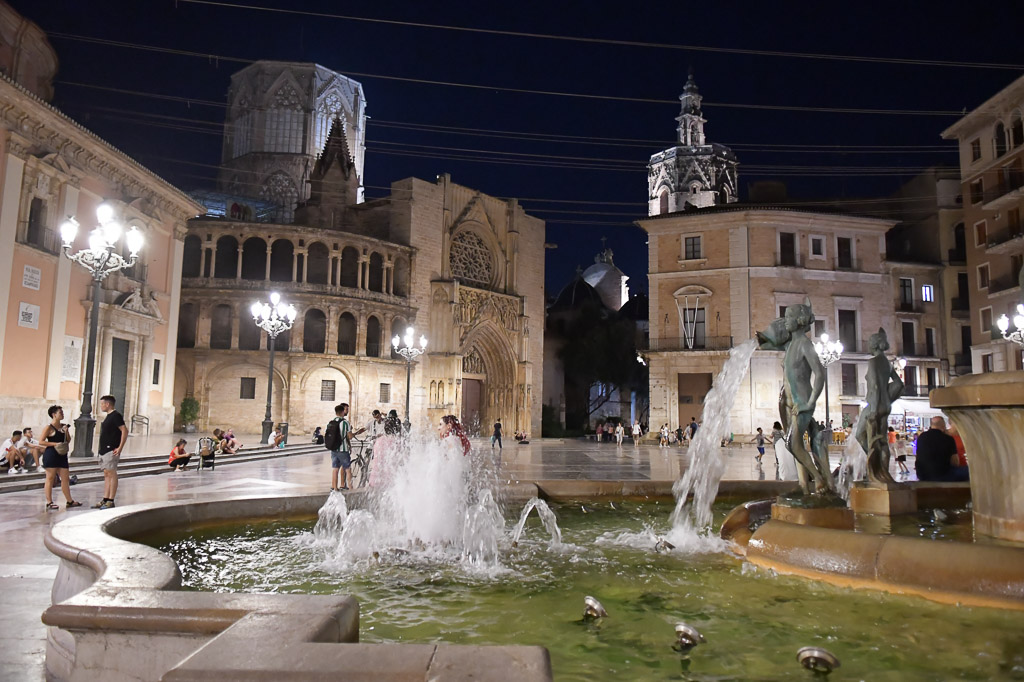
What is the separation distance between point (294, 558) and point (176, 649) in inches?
124

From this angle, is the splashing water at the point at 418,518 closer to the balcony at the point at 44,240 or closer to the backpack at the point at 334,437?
the backpack at the point at 334,437

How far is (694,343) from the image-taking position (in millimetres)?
34688

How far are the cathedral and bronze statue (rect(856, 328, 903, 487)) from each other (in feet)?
96.4

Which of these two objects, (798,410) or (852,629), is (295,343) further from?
(852,629)

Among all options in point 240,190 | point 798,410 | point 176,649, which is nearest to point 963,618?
point 798,410

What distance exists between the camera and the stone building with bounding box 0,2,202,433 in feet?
60.7

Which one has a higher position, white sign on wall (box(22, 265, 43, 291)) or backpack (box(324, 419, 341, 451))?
white sign on wall (box(22, 265, 43, 291))

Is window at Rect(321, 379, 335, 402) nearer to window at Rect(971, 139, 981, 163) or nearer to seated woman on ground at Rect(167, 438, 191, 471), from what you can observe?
seated woman on ground at Rect(167, 438, 191, 471)

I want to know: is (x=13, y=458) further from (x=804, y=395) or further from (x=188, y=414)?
(x=188, y=414)

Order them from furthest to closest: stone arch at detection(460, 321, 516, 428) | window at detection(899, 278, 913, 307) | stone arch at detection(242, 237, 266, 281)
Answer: stone arch at detection(460, 321, 516, 428)
stone arch at detection(242, 237, 266, 281)
window at detection(899, 278, 913, 307)

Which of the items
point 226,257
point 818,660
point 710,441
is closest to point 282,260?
point 226,257

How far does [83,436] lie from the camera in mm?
14898

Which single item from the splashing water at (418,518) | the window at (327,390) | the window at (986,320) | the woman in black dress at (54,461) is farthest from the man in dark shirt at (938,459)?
the window at (327,390)

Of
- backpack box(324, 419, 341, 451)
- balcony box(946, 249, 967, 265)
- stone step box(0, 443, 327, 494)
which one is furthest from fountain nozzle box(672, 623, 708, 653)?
balcony box(946, 249, 967, 265)
